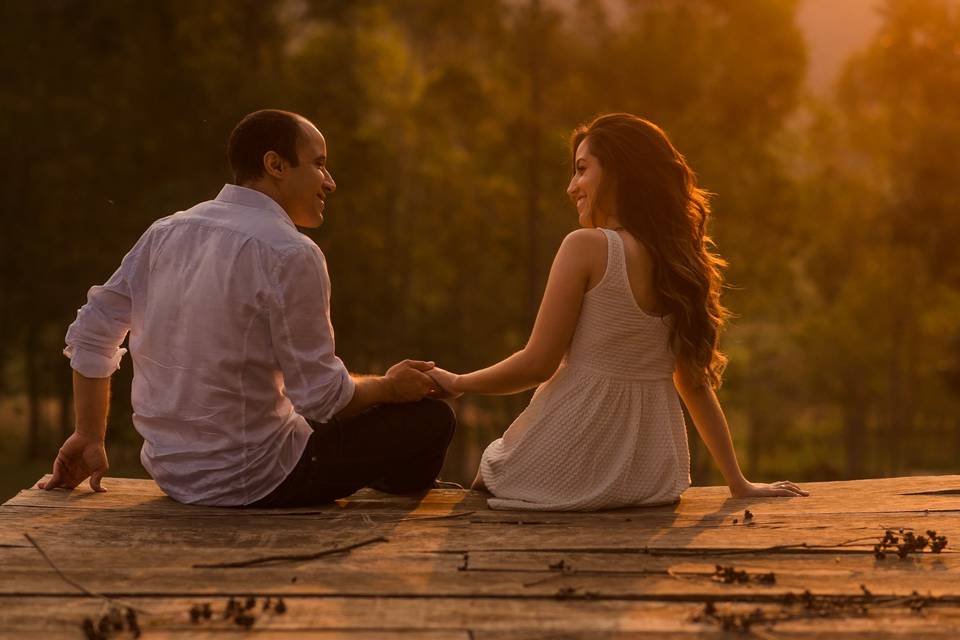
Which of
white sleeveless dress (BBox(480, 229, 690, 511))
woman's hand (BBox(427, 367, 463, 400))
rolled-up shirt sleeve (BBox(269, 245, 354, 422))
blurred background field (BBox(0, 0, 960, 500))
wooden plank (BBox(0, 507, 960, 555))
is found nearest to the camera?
wooden plank (BBox(0, 507, 960, 555))

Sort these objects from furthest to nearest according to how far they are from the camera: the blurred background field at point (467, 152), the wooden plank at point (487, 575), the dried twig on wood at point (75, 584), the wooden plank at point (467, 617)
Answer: the blurred background field at point (467, 152) < the wooden plank at point (487, 575) < the dried twig on wood at point (75, 584) < the wooden plank at point (467, 617)

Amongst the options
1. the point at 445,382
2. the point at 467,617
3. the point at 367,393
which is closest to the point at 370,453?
the point at 367,393

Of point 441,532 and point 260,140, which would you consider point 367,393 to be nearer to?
point 441,532

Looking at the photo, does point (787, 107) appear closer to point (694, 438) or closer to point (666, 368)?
point (694, 438)

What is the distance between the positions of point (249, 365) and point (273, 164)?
2.49 feet

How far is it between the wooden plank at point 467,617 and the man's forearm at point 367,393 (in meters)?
1.39

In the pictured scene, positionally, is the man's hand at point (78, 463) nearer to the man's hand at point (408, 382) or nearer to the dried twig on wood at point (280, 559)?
the man's hand at point (408, 382)

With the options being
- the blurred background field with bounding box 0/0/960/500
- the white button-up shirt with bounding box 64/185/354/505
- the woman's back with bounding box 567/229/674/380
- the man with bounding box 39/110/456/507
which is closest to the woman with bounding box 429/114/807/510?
the woman's back with bounding box 567/229/674/380

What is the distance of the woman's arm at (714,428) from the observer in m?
4.98

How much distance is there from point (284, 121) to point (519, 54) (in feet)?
75.0

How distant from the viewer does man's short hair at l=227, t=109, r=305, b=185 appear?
4602 mm

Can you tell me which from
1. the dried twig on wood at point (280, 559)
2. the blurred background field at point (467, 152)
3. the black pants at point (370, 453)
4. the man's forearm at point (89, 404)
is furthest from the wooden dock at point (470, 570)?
the blurred background field at point (467, 152)

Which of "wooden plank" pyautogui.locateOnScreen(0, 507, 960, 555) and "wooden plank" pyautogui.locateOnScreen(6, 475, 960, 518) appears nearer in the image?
"wooden plank" pyautogui.locateOnScreen(0, 507, 960, 555)

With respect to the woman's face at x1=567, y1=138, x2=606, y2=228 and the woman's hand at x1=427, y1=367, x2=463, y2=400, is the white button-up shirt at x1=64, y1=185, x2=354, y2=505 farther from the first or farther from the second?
the woman's face at x1=567, y1=138, x2=606, y2=228
